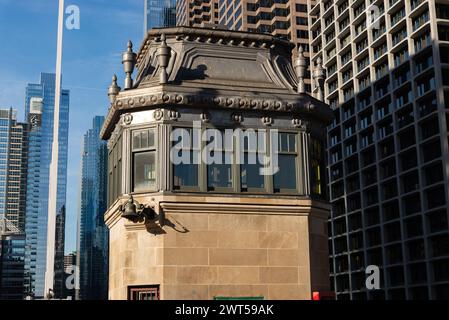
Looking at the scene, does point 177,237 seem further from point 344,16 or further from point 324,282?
point 344,16

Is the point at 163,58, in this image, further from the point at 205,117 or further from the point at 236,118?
the point at 236,118

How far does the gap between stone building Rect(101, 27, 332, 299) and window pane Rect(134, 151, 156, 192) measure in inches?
1.4

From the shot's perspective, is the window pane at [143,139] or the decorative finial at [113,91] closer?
the window pane at [143,139]

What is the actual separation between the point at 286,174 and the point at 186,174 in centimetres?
372

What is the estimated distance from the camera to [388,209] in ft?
297

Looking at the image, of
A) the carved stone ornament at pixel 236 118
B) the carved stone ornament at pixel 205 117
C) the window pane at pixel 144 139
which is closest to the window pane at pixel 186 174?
the carved stone ornament at pixel 205 117

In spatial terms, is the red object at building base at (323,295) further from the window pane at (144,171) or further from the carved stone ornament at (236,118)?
the window pane at (144,171)

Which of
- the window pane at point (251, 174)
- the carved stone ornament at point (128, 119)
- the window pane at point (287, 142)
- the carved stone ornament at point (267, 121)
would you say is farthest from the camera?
the window pane at point (287, 142)

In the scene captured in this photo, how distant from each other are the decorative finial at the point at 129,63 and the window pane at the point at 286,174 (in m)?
6.23

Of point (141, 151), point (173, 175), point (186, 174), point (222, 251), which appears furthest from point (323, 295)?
point (141, 151)

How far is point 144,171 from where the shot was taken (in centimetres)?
2283

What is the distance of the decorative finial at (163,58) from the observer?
22892 mm

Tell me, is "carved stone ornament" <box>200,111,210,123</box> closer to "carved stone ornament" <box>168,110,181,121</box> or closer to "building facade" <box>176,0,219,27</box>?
"carved stone ornament" <box>168,110,181,121</box>
